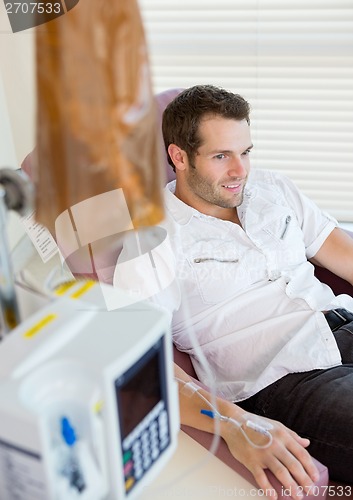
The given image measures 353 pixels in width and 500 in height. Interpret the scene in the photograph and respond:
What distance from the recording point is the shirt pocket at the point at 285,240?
5.51 ft

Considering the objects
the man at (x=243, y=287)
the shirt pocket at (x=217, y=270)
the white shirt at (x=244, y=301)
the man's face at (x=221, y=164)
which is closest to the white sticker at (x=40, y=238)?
the man at (x=243, y=287)

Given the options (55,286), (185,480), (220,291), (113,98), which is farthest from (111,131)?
(220,291)

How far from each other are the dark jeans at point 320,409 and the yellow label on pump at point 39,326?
83 cm

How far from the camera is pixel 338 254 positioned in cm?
179

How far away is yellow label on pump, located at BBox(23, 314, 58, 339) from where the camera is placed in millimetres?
755

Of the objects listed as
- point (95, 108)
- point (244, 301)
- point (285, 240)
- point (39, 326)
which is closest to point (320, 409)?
point (244, 301)

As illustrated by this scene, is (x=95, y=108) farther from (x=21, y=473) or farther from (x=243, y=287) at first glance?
(x=243, y=287)

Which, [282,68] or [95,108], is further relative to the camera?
[282,68]

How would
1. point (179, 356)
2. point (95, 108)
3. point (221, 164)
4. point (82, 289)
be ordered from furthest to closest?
1. point (221, 164)
2. point (179, 356)
3. point (82, 289)
4. point (95, 108)

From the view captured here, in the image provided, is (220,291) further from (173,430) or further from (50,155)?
(50,155)

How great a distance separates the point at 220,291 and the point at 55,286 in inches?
29.6

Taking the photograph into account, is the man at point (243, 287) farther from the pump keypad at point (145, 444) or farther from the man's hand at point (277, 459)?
the pump keypad at point (145, 444)

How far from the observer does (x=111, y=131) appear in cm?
60

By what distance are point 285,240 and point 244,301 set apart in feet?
0.74
